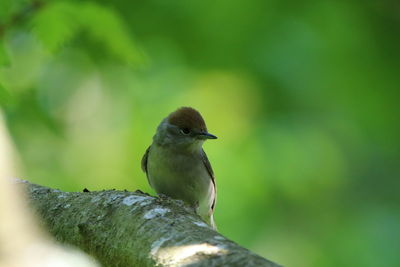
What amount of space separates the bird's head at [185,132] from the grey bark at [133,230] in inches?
Result: 114

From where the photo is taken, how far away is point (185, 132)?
6438 millimetres

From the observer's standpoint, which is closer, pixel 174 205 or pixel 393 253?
pixel 174 205

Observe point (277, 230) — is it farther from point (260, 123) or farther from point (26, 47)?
point (26, 47)

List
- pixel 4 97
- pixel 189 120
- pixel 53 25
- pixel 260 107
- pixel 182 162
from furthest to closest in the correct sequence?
pixel 260 107, pixel 189 120, pixel 182 162, pixel 53 25, pixel 4 97

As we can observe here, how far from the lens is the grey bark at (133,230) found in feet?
7.28

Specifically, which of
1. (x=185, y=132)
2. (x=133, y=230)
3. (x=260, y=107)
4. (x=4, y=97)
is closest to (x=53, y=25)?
(x=4, y=97)

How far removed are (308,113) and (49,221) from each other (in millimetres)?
5468

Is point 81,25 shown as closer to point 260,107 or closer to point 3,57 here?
point 3,57

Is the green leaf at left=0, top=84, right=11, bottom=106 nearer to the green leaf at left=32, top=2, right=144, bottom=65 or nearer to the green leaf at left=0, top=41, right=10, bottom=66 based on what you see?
the green leaf at left=0, top=41, right=10, bottom=66

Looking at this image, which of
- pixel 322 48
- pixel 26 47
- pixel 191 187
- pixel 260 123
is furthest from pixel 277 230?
pixel 26 47

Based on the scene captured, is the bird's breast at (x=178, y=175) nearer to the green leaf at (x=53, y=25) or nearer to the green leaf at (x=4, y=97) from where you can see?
the green leaf at (x=53, y=25)

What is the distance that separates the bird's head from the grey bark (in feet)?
9.54

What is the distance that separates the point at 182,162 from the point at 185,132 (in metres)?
0.42

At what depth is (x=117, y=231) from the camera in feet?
9.38
